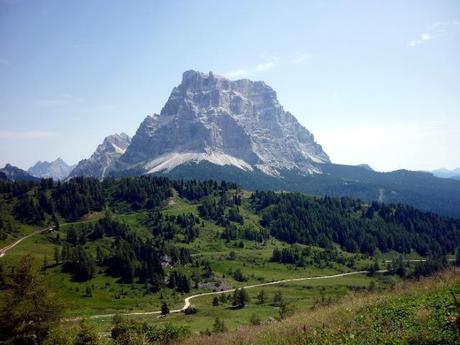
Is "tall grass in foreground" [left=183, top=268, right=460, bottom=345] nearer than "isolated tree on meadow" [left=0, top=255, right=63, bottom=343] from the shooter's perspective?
Yes

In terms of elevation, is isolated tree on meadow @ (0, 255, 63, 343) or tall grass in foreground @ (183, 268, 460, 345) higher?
tall grass in foreground @ (183, 268, 460, 345)

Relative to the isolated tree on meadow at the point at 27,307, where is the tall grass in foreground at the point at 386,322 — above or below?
above

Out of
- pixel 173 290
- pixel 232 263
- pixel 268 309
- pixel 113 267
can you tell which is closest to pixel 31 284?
pixel 268 309

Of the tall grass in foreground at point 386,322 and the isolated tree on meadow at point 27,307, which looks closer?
the tall grass in foreground at point 386,322

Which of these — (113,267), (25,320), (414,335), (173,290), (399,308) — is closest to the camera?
(414,335)

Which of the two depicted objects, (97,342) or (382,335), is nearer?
(382,335)

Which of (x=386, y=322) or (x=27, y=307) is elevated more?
(x=386, y=322)

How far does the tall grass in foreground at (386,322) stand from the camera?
1824 centimetres

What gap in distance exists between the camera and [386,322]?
21062 millimetres

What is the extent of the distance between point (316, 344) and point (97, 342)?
2148 cm

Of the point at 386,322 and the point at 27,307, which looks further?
the point at 27,307

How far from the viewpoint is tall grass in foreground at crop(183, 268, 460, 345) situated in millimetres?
18239

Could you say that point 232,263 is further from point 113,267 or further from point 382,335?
point 382,335

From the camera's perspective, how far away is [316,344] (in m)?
19.9
